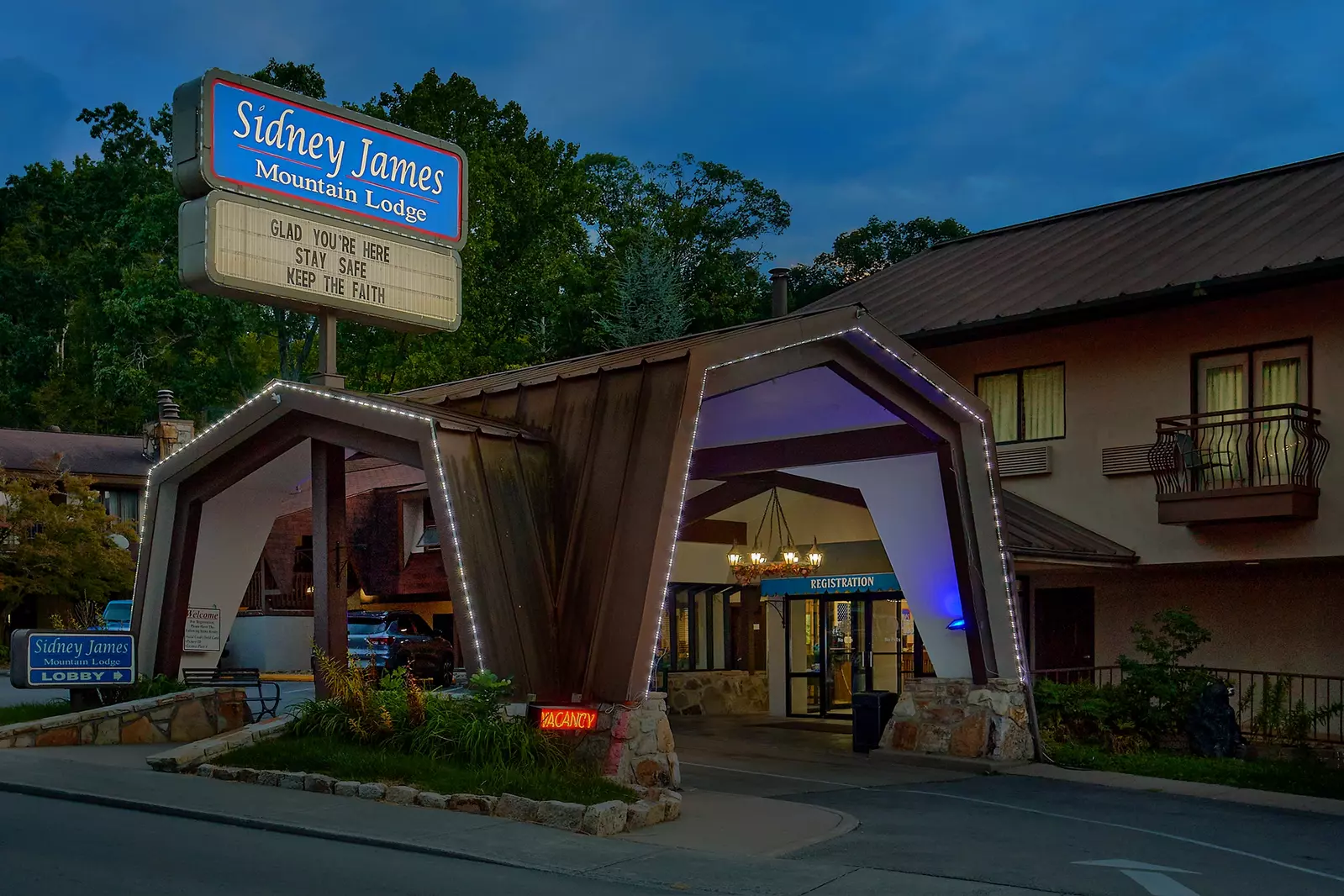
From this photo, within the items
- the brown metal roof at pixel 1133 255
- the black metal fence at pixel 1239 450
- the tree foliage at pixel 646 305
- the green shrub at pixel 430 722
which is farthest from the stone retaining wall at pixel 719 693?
the tree foliage at pixel 646 305

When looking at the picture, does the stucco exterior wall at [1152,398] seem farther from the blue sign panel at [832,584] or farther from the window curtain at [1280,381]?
the blue sign panel at [832,584]

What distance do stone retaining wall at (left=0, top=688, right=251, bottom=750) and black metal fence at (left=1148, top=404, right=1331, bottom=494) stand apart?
14470mm

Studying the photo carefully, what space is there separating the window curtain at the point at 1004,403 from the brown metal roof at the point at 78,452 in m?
30.2

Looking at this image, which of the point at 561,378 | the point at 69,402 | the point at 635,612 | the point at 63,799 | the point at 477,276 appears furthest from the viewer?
the point at 69,402

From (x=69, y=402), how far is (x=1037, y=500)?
46.8m

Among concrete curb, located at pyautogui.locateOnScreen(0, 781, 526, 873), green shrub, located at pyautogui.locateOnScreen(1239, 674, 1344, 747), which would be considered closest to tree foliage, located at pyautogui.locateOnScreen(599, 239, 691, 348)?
green shrub, located at pyautogui.locateOnScreen(1239, 674, 1344, 747)

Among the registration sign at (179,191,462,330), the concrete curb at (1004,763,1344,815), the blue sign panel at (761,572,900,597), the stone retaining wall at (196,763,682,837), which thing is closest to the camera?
the stone retaining wall at (196,763,682,837)

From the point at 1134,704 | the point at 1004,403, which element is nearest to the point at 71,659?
the point at 1134,704

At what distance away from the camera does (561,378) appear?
16656 millimetres

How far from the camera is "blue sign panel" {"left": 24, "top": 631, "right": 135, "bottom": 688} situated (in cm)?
1808

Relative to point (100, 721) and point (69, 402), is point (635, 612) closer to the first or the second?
point (100, 721)

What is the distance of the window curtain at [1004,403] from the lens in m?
25.6

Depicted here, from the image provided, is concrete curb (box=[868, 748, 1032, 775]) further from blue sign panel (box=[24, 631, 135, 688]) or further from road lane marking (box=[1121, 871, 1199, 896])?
blue sign panel (box=[24, 631, 135, 688])

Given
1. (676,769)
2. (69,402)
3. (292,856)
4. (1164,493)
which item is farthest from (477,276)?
Answer: (292,856)
